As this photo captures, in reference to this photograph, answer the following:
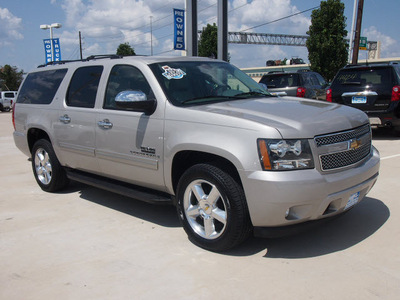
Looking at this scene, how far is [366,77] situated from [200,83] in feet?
21.8

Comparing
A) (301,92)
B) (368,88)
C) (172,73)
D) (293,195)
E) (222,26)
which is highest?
(222,26)

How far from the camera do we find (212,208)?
3.64m

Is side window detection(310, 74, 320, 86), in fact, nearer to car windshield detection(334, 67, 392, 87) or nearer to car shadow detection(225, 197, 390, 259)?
car windshield detection(334, 67, 392, 87)

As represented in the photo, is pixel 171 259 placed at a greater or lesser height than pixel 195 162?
lesser

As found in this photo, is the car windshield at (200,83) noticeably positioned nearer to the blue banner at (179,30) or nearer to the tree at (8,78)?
the blue banner at (179,30)

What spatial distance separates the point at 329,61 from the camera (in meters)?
27.0

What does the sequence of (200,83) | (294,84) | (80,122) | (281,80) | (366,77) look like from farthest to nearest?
(281,80) < (294,84) < (366,77) < (80,122) < (200,83)

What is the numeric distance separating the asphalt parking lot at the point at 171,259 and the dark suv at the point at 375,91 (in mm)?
4738

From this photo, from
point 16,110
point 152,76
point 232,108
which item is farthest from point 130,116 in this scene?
point 16,110

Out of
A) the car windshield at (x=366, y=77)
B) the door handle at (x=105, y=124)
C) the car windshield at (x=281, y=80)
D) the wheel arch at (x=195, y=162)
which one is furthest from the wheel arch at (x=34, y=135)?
the car windshield at (x=281, y=80)

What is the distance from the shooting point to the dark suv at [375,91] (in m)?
9.29

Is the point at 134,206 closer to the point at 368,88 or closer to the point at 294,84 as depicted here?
the point at 368,88

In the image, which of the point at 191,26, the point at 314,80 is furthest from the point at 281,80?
the point at 191,26

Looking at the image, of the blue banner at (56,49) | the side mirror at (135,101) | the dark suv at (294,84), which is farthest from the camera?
the blue banner at (56,49)
